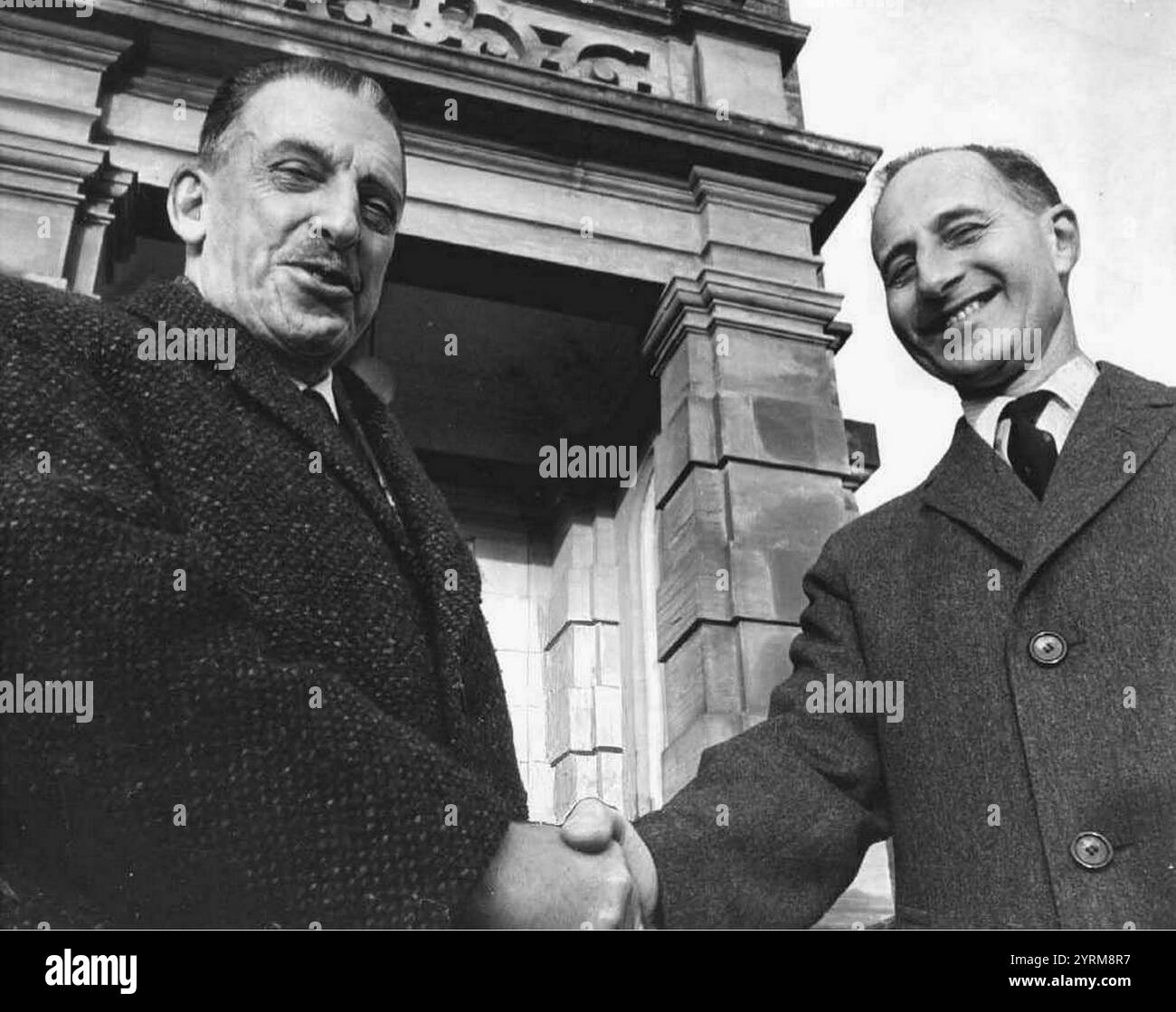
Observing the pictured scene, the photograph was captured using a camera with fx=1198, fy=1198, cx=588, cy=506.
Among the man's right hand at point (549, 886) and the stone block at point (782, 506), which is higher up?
the stone block at point (782, 506)

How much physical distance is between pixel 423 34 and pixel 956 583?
571 centimetres

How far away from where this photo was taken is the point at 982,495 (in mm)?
2436

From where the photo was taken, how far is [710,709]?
5.82 m

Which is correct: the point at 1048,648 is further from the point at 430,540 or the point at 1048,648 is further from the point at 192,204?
the point at 192,204

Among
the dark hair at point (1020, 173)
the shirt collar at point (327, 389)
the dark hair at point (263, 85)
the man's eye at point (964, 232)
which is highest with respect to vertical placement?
the dark hair at point (1020, 173)

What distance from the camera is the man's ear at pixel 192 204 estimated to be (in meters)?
2.12

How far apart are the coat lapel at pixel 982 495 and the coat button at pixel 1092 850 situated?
53cm

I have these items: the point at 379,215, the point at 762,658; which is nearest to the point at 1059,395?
the point at 379,215

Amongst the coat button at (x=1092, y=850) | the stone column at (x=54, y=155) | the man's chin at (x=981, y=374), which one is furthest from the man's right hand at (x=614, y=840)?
the stone column at (x=54, y=155)

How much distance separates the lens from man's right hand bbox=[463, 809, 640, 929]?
5.22ft

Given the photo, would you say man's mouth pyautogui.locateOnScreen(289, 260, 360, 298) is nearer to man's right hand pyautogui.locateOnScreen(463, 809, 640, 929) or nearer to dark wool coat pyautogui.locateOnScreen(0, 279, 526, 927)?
dark wool coat pyautogui.locateOnScreen(0, 279, 526, 927)

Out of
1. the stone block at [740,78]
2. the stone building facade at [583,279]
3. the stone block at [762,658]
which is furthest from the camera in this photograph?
the stone block at [740,78]

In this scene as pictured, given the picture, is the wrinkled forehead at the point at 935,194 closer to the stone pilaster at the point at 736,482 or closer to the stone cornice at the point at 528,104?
the stone pilaster at the point at 736,482

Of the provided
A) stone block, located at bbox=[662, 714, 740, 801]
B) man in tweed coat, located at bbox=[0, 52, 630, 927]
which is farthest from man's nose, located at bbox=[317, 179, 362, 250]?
stone block, located at bbox=[662, 714, 740, 801]
